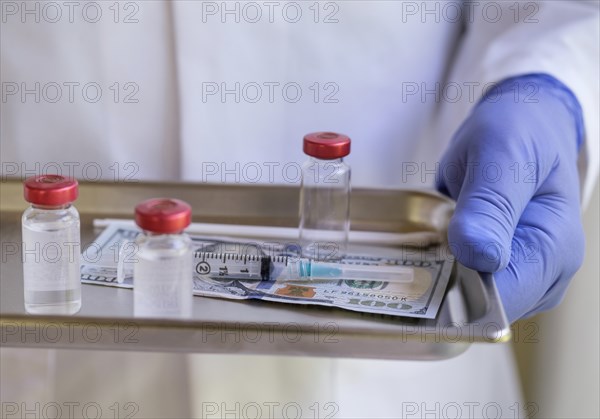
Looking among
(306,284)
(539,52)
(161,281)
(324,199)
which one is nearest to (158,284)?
(161,281)

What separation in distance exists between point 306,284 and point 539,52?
1.10 feet

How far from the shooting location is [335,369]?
2.39 feet

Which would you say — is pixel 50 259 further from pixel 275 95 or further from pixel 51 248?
pixel 275 95

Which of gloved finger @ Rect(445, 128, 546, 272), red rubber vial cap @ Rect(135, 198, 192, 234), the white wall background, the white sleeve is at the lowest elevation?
the white wall background

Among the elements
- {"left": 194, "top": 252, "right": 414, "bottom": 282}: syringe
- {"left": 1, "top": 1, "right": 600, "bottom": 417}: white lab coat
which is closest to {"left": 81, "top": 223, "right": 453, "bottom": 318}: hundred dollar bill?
{"left": 194, "top": 252, "right": 414, "bottom": 282}: syringe

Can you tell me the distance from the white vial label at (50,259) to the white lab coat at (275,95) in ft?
0.64

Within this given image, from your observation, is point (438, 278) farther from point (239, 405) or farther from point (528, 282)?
point (239, 405)

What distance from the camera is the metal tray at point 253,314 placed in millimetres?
479

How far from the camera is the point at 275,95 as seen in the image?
759 mm

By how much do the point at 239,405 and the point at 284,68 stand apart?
0.31 metres

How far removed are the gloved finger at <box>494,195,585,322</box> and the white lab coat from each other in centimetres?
13

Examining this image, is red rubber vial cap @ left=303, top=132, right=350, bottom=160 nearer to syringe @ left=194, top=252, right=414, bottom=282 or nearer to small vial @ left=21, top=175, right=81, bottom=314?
syringe @ left=194, top=252, right=414, bottom=282

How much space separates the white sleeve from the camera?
0.75 meters

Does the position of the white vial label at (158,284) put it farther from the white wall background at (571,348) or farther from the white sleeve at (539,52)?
the white wall background at (571,348)
